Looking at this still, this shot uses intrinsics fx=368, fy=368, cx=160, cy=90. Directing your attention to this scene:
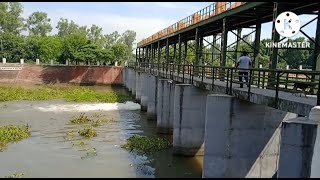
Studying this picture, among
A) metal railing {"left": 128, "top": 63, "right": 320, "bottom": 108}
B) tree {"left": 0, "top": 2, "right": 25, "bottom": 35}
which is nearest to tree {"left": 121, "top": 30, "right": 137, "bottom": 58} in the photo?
tree {"left": 0, "top": 2, "right": 25, "bottom": 35}

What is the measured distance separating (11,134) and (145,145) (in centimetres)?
811

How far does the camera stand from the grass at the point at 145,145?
1867 centimetres

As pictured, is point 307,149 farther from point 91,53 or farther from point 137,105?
point 91,53

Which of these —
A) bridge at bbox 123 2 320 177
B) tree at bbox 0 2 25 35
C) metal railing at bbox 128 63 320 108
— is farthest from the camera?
tree at bbox 0 2 25 35

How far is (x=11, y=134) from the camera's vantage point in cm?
2122

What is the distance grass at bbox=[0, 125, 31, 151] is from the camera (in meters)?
19.9

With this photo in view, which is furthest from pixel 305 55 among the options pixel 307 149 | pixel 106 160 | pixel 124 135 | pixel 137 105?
pixel 307 149

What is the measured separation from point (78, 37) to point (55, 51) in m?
8.34

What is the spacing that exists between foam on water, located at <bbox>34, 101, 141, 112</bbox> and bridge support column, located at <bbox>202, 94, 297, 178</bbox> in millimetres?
22596

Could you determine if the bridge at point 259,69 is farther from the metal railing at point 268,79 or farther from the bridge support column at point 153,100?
the bridge support column at point 153,100

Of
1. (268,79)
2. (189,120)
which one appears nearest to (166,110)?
(189,120)

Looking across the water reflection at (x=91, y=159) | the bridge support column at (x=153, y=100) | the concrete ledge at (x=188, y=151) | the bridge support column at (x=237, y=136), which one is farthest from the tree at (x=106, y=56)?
the bridge support column at (x=237, y=136)

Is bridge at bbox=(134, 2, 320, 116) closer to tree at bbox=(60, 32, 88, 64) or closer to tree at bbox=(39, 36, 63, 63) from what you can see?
tree at bbox=(60, 32, 88, 64)

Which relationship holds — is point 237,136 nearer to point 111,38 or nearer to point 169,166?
point 169,166
